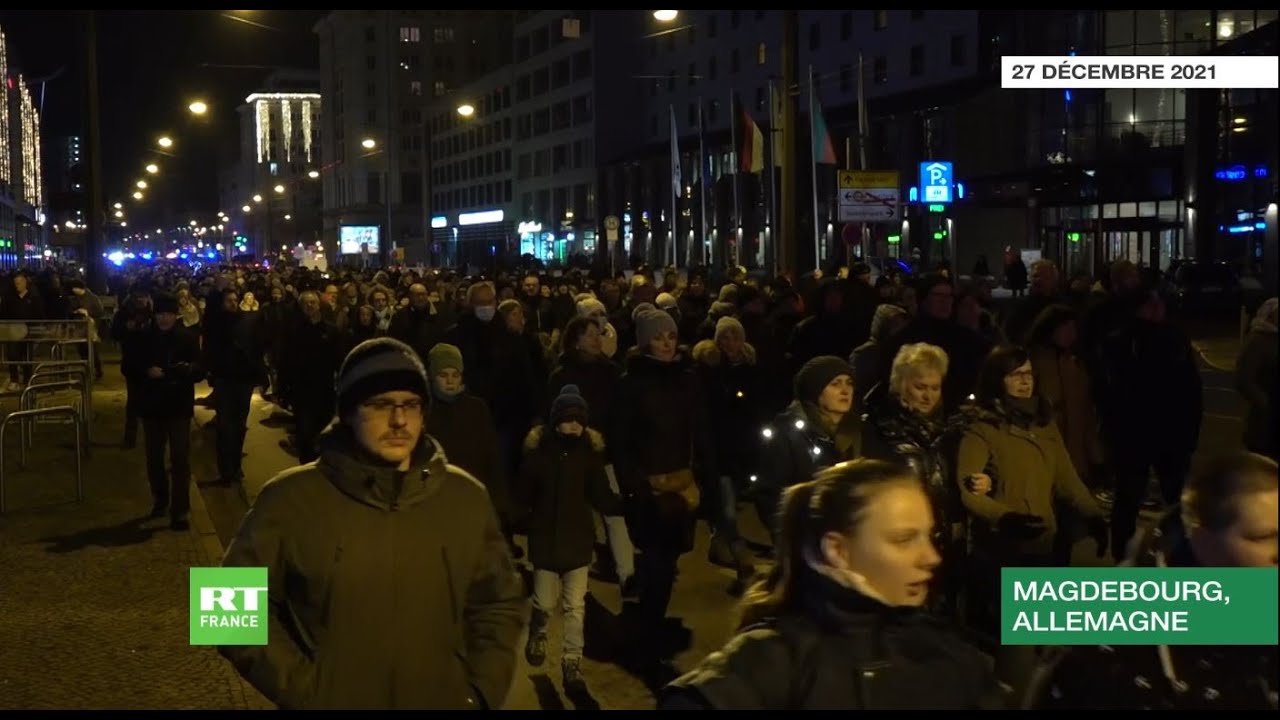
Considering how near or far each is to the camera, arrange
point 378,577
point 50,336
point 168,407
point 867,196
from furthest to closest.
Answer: point 50,336 → point 867,196 → point 168,407 → point 378,577

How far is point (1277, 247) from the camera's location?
3256mm

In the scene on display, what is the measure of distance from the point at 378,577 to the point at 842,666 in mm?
1393

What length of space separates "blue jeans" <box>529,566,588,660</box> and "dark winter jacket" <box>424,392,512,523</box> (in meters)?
0.44

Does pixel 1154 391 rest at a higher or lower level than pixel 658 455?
higher

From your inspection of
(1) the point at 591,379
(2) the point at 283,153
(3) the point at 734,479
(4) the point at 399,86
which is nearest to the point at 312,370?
(3) the point at 734,479

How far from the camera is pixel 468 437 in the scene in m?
8.02

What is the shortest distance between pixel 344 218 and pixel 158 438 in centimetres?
13795

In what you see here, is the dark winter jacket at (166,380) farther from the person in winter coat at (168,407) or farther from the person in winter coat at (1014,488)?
the person in winter coat at (1014,488)

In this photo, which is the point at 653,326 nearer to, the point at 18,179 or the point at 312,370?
the point at 312,370

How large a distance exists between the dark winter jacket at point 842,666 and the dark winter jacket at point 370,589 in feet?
3.60

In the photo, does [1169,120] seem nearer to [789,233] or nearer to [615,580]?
[789,233]

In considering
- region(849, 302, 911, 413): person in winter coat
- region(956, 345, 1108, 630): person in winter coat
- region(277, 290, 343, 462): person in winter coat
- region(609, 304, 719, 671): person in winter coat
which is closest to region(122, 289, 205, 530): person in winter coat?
region(277, 290, 343, 462): person in winter coat

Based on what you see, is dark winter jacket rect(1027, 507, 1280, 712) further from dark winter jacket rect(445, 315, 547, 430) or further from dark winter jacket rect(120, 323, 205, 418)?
dark winter jacket rect(120, 323, 205, 418)

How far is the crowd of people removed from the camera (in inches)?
114
